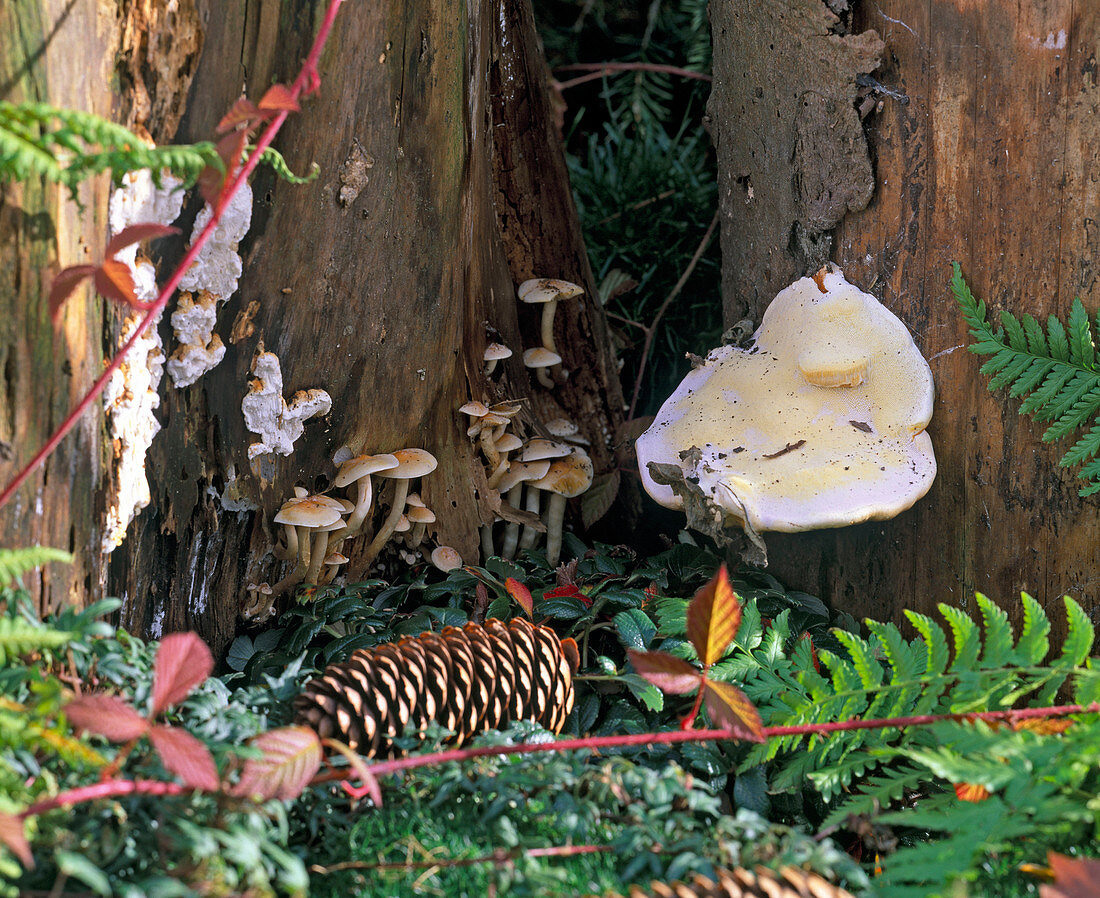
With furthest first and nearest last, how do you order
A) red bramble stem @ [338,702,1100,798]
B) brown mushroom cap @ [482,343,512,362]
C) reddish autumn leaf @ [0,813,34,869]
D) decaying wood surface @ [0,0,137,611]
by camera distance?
brown mushroom cap @ [482,343,512,362], decaying wood surface @ [0,0,137,611], red bramble stem @ [338,702,1100,798], reddish autumn leaf @ [0,813,34,869]

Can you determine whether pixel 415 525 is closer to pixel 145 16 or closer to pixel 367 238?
pixel 367 238

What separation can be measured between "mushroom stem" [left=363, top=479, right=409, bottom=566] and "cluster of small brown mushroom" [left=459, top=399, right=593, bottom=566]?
306 mm

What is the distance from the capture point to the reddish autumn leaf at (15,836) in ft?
3.14

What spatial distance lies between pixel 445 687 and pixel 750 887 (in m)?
0.68

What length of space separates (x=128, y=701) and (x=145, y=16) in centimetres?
135

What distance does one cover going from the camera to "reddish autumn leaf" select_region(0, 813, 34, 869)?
96 centimetres

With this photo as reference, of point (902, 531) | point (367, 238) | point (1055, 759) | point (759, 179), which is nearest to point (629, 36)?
point (759, 179)

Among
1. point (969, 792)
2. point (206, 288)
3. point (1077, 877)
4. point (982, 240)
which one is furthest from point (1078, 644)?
point (206, 288)

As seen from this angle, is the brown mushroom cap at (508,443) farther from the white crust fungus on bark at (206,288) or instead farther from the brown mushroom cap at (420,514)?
the white crust fungus on bark at (206,288)

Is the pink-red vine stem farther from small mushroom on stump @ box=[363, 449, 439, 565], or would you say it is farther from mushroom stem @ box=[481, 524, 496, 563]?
mushroom stem @ box=[481, 524, 496, 563]

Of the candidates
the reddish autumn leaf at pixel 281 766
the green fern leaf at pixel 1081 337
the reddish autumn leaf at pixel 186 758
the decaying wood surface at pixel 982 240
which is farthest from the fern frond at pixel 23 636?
the green fern leaf at pixel 1081 337

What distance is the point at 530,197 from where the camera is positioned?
2.91 m

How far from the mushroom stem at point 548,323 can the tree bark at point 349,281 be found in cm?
22

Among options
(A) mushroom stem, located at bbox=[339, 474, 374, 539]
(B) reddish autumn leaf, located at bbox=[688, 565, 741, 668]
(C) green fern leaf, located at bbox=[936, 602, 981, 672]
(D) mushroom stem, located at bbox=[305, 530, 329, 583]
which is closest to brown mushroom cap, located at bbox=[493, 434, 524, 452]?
(A) mushroom stem, located at bbox=[339, 474, 374, 539]
